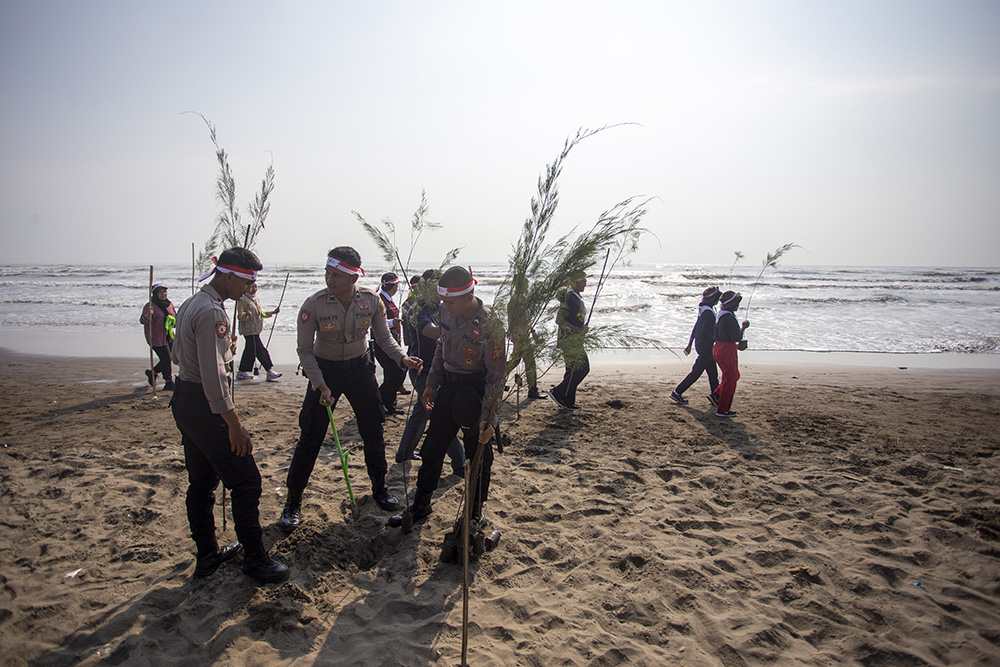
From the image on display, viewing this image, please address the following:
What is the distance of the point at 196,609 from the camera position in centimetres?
302

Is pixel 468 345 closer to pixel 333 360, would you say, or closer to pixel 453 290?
pixel 453 290

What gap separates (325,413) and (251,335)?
6.01 metres

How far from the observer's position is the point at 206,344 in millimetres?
2881

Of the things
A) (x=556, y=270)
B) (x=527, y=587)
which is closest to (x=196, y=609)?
(x=527, y=587)

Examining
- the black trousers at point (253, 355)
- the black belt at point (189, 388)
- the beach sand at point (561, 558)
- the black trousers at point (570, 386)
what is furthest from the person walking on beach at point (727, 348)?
the black trousers at point (253, 355)

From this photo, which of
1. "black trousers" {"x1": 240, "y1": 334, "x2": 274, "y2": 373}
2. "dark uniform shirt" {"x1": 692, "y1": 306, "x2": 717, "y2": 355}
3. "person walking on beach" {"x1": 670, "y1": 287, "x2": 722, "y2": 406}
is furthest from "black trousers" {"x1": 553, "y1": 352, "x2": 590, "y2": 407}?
"black trousers" {"x1": 240, "y1": 334, "x2": 274, "y2": 373}

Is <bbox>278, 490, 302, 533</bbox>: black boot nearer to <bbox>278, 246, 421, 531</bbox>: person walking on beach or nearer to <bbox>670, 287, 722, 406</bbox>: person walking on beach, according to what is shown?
<bbox>278, 246, 421, 531</bbox>: person walking on beach

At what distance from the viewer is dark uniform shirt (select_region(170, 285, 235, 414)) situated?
288 centimetres

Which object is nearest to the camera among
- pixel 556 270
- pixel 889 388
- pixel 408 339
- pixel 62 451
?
pixel 556 270

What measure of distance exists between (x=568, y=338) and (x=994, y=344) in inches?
645

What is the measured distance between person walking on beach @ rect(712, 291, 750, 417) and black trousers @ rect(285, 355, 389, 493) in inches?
194

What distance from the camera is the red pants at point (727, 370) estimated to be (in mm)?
7043

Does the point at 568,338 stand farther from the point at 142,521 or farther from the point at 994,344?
the point at 994,344

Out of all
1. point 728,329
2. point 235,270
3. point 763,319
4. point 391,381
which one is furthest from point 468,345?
point 763,319
